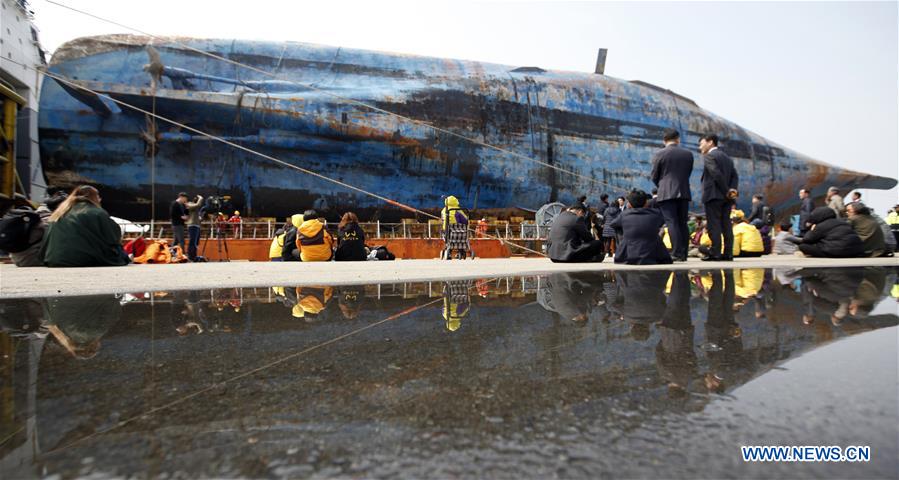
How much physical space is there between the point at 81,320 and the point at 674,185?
534 cm

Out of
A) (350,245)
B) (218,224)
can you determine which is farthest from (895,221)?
(218,224)

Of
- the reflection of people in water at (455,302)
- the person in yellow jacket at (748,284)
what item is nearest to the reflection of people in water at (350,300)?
the reflection of people in water at (455,302)

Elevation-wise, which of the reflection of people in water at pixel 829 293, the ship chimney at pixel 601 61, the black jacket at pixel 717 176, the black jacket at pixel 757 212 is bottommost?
the reflection of people in water at pixel 829 293

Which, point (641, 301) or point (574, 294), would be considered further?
point (574, 294)

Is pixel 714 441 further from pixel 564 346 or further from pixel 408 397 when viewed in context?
pixel 564 346

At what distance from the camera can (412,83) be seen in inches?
577

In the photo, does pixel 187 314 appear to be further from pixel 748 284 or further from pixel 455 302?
pixel 748 284

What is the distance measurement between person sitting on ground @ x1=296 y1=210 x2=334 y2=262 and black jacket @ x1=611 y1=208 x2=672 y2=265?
4282 mm

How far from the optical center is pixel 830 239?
20.1 feet

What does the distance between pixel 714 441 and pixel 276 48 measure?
15597 mm

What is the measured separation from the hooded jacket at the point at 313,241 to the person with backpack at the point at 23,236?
2.91 metres

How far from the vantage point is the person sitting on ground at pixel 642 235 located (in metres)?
5.02

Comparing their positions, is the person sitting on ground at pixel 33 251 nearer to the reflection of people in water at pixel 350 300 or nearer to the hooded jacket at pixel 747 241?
Answer: the reflection of people in water at pixel 350 300

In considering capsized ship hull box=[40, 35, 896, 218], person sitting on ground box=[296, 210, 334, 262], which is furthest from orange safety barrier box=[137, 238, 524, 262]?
person sitting on ground box=[296, 210, 334, 262]
